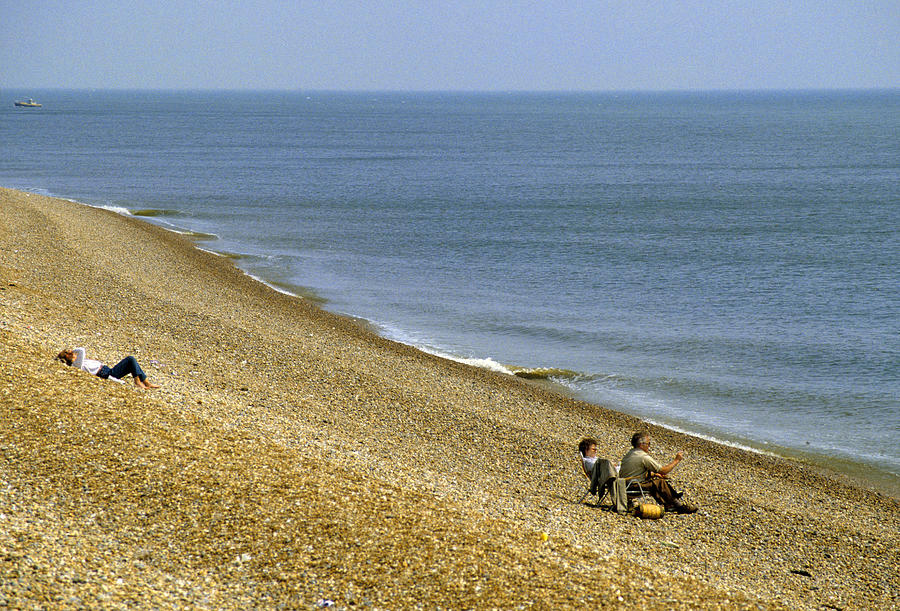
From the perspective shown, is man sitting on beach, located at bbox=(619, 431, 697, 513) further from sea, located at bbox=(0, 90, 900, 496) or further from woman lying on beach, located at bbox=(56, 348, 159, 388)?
woman lying on beach, located at bbox=(56, 348, 159, 388)

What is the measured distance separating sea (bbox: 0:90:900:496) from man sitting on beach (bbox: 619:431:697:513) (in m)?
5.08

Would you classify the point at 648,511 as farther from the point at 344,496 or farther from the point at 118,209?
the point at 118,209

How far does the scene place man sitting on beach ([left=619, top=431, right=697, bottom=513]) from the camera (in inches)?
549

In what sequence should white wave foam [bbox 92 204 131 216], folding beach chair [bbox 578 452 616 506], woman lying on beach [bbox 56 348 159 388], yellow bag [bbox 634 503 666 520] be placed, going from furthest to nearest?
white wave foam [bbox 92 204 131 216], woman lying on beach [bbox 56 348 159 388], folding beach chair [bbox 578 452 616 506], yellow bag [bbox 634 503 666 520]

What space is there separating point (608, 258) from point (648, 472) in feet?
103

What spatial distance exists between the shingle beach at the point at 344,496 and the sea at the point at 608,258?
11.1 ft

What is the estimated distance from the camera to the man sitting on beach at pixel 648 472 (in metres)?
14.0

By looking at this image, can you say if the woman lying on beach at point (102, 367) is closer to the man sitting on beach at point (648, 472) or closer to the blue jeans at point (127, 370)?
the blue jeans at point (127, 370)

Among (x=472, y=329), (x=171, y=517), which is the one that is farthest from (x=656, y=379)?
(x=171, y=517)

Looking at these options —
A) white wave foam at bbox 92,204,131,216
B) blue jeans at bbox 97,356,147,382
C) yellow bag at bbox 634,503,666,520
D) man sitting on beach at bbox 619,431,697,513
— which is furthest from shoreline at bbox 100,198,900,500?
white wave foam at bbox 92,204,131,216

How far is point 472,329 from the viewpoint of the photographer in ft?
102

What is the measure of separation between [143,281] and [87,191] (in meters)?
38.0

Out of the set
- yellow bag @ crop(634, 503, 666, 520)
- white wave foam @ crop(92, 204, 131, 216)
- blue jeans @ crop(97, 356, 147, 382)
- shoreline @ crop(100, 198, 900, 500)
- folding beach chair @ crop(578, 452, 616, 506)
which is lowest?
shoreline @ crop(100, 198, 900, 500)

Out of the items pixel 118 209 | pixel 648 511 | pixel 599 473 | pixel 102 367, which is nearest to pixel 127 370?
pixel 102 367
